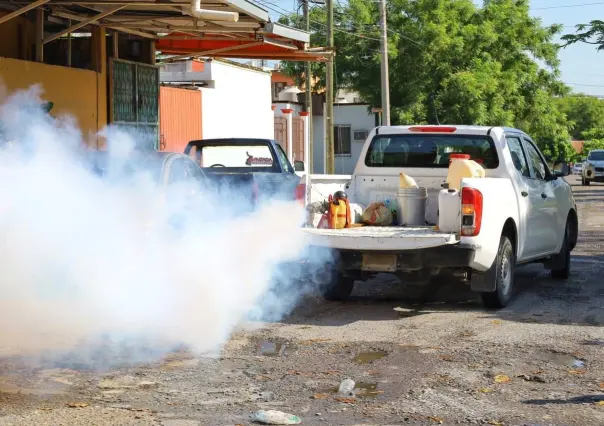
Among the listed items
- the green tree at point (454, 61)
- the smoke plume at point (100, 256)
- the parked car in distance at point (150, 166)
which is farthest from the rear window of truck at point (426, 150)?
the green tree at point (454, 61)

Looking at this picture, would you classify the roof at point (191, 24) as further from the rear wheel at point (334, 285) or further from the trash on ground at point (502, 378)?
the trash on ground at point (502, 378)

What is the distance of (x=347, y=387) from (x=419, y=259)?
9.65 feet

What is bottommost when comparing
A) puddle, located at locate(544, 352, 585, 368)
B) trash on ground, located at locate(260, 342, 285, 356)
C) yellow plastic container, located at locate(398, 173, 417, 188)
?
puddle, located at locate(544, 352, 585, 368)

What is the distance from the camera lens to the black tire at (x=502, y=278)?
1011 centimetres

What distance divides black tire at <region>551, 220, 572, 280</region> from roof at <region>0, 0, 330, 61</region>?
16.9 feet

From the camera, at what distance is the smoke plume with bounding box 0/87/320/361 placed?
25.7 ft

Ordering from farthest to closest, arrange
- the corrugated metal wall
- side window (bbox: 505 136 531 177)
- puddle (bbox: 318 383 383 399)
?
1. the corrugated metal wall
2. side window (bbox: 505 136 531 177)
3. puddle (bbox: 318 383 383 399)

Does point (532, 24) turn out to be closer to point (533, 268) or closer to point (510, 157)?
point (533, 268)

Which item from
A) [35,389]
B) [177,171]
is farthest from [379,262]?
[35,389]

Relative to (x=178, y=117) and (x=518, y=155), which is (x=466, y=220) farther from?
(x=178, y=117)

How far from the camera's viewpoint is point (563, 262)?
12578 millimetres

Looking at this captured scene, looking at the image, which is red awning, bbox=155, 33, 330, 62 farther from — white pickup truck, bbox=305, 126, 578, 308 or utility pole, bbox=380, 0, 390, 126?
utility pole, bbox=380, 0, 390, 126

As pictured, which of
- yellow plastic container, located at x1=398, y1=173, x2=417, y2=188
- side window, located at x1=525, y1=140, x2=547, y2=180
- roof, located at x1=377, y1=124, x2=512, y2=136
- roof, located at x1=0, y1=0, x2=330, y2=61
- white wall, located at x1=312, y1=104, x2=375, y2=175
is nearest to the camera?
yellow plastic container, located at x1=398, y1=173, x2=417, y2=188

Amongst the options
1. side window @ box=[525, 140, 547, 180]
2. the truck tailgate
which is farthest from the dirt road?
side window @ box=[525, 140, 547, 180]
